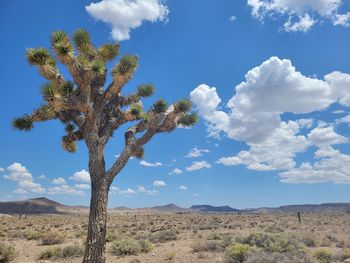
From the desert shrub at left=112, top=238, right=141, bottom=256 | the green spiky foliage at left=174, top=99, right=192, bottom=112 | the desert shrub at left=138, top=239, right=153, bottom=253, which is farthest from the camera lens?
the desert shrub at left=138, top=239, right=153, bottom=253

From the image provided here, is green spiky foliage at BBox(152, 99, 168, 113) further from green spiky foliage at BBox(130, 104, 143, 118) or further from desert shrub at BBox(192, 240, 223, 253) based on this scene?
desert shrub at BBox(192, 240, 223, 253)

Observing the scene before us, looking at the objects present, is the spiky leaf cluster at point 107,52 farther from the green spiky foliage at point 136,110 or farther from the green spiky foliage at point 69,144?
the green spiky foliage at point 69,144

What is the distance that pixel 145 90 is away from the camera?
13.5 m

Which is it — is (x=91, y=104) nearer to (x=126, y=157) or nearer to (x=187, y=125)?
(x=126, y=157)

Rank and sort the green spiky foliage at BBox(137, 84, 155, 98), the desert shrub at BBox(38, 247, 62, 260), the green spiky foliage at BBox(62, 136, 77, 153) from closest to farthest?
the green spiky foliage at BBox(62, 136, 77, 153), the green spiky foliage at BBox(137, 84, 155, 98), the desert shrub at BBox(38, 247, 62, 260)

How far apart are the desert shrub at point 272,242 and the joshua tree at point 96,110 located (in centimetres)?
547

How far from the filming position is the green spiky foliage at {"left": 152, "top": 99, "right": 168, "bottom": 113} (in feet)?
43.7

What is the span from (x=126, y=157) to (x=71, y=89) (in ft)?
8.56

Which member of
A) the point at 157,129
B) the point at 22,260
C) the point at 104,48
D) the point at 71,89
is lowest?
the point at 22,260

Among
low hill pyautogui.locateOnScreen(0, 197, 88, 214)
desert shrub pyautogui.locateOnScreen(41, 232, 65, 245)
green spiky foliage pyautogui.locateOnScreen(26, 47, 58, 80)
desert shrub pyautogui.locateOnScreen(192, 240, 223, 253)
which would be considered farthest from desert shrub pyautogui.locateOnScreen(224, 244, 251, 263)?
low hill pyautogui.locateOnScreen(0, 197, 88, 214)

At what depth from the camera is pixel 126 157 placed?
1171 cm

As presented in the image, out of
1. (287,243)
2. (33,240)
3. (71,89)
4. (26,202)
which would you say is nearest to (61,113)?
(71,89)

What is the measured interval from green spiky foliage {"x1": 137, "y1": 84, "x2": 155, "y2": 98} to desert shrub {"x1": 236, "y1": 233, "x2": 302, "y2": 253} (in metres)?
7.07

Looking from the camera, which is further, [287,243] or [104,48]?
[287,243]
